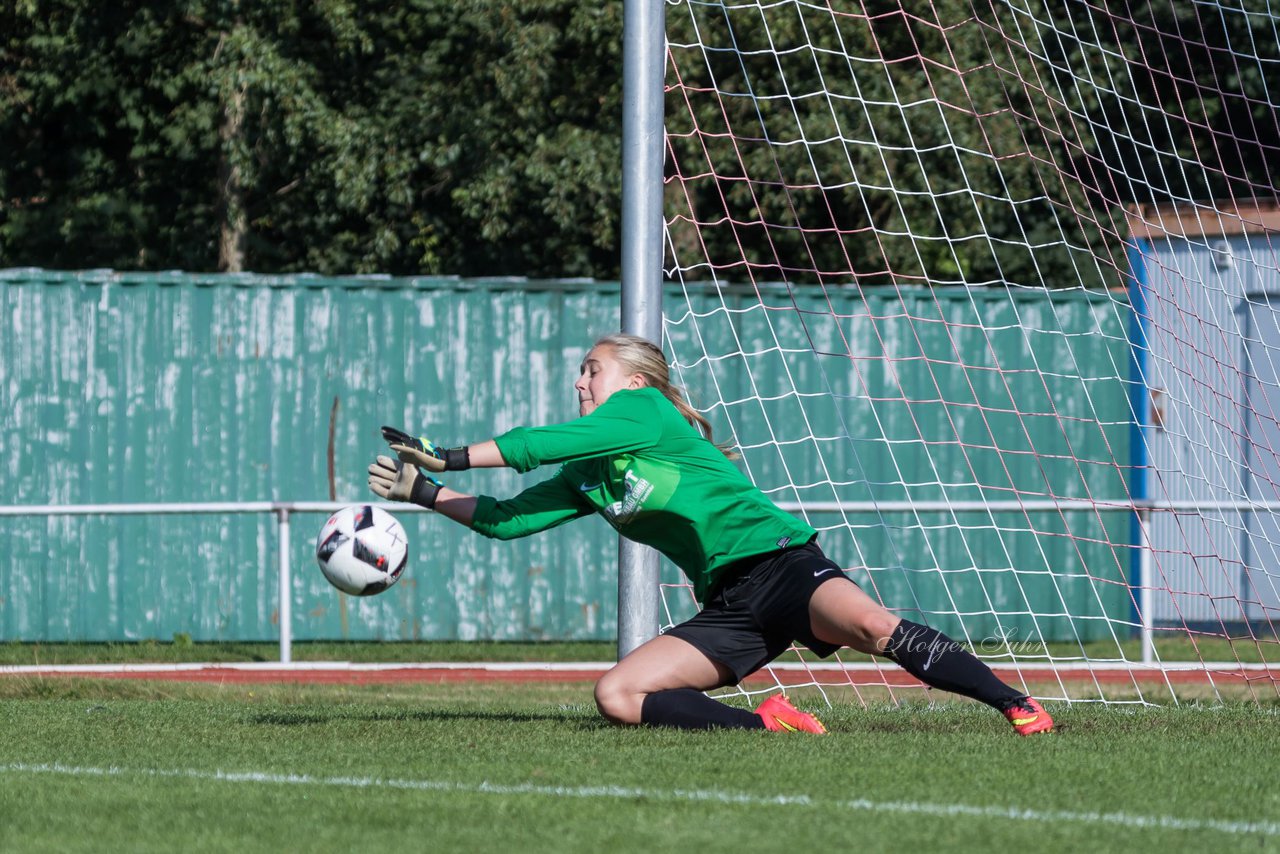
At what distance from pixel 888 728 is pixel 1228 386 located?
6.83m

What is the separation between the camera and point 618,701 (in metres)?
6.25

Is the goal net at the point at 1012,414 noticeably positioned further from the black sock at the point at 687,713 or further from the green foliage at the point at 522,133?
the black sock at the point at 687,713

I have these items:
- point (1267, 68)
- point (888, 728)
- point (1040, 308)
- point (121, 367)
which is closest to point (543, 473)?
point (121, 367)

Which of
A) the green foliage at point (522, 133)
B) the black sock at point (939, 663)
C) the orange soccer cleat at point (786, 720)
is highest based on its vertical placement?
the green foliage at point (522, 133)

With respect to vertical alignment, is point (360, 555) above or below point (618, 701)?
above

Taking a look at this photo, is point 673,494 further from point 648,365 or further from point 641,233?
point 641,233

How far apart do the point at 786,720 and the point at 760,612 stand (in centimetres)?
44

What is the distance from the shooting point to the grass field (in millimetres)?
4273

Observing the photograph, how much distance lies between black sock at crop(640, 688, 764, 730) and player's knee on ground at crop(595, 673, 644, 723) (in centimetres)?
3

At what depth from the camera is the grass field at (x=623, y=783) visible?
4273mm

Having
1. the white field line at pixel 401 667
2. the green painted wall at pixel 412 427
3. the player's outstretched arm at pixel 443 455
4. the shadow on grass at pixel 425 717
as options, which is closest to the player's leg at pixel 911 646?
the shadow on grass at pixel 425 717

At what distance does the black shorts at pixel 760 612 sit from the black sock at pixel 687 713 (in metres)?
0.16

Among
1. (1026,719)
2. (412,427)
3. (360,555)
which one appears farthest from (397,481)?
(412,427)

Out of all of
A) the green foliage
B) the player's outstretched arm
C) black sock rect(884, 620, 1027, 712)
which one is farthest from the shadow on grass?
the green foliage
